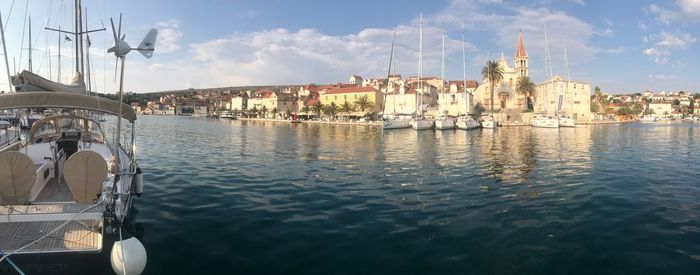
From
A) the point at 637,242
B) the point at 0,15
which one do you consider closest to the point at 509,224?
the point at 637,242

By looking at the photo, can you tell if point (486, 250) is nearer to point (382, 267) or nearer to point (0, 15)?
point (382, 267)

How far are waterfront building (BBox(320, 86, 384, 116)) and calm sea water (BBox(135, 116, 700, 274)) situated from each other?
339ft

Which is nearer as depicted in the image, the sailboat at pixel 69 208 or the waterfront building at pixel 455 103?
the sailboat at pixel 69 208

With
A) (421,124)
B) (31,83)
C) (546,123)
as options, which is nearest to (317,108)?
(421,124)

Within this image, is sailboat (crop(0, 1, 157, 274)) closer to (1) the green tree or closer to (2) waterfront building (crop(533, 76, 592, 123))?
(2) waterfront building (crop(533, 76, 592, 123))

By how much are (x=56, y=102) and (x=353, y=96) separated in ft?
402

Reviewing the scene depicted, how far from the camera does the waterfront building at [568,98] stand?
4552 inches

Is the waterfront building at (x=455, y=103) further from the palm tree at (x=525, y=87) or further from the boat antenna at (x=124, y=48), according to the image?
the boat antenna at (x=124, y=48)

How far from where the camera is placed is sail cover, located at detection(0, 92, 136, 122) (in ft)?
31.4

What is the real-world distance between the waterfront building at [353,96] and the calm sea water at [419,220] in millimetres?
103214

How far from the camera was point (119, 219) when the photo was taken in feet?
25.8

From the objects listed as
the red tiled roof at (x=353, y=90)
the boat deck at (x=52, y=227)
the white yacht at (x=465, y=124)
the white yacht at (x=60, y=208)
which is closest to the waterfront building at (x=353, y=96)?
the red tiled roof at (x=353, y=90)

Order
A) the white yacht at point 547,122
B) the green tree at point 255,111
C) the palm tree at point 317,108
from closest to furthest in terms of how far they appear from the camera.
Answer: the white yacht at point 547,122 → the palm tree at point 317,108 → the green tree at point 255,111

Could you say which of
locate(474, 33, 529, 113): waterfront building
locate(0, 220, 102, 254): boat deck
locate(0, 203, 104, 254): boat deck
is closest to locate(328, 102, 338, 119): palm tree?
locate(474, 33, 529, 113): waterfront building
